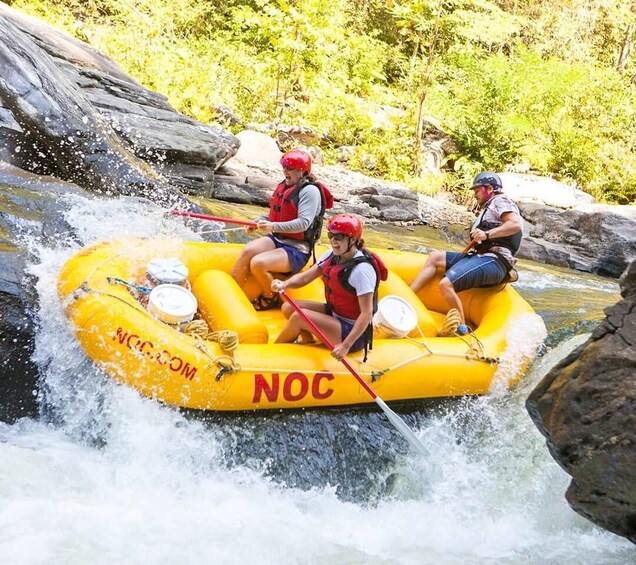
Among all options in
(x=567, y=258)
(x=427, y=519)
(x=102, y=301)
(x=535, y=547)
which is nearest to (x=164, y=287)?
(x=102, y=301)

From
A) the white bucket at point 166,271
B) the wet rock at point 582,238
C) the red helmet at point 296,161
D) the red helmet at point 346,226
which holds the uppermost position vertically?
the red helmet at point 296,161

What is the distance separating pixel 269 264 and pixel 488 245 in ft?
5.76

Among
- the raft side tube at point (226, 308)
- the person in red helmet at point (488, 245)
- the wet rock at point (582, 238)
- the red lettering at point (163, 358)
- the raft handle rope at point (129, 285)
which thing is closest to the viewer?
the red lettering at point (163, 358)

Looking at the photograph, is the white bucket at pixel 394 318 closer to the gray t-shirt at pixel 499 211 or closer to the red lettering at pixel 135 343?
the gray t-shirt at pixel 499 211

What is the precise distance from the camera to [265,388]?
4.03 metres

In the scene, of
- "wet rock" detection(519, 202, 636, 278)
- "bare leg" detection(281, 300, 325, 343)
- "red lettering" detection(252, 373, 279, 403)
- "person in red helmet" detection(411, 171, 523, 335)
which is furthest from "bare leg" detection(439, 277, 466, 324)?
"wet rock" detection(519, 202, 636, 278)

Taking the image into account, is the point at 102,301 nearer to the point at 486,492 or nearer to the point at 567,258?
the point at 486,492

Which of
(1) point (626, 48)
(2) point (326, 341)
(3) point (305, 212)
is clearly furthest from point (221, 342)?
(1) point (626, 48)

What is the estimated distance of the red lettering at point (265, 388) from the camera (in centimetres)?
401

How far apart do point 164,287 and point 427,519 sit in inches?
80.7

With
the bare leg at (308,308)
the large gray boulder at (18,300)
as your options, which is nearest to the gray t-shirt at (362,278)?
the bare leg at (308,308)

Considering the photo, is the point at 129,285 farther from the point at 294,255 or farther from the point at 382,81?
the point at 382,81

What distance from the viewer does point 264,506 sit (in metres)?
3.70

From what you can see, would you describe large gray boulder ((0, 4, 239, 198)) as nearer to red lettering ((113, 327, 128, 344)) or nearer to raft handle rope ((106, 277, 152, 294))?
raft handle rope ((106, 277, 152, 294))
